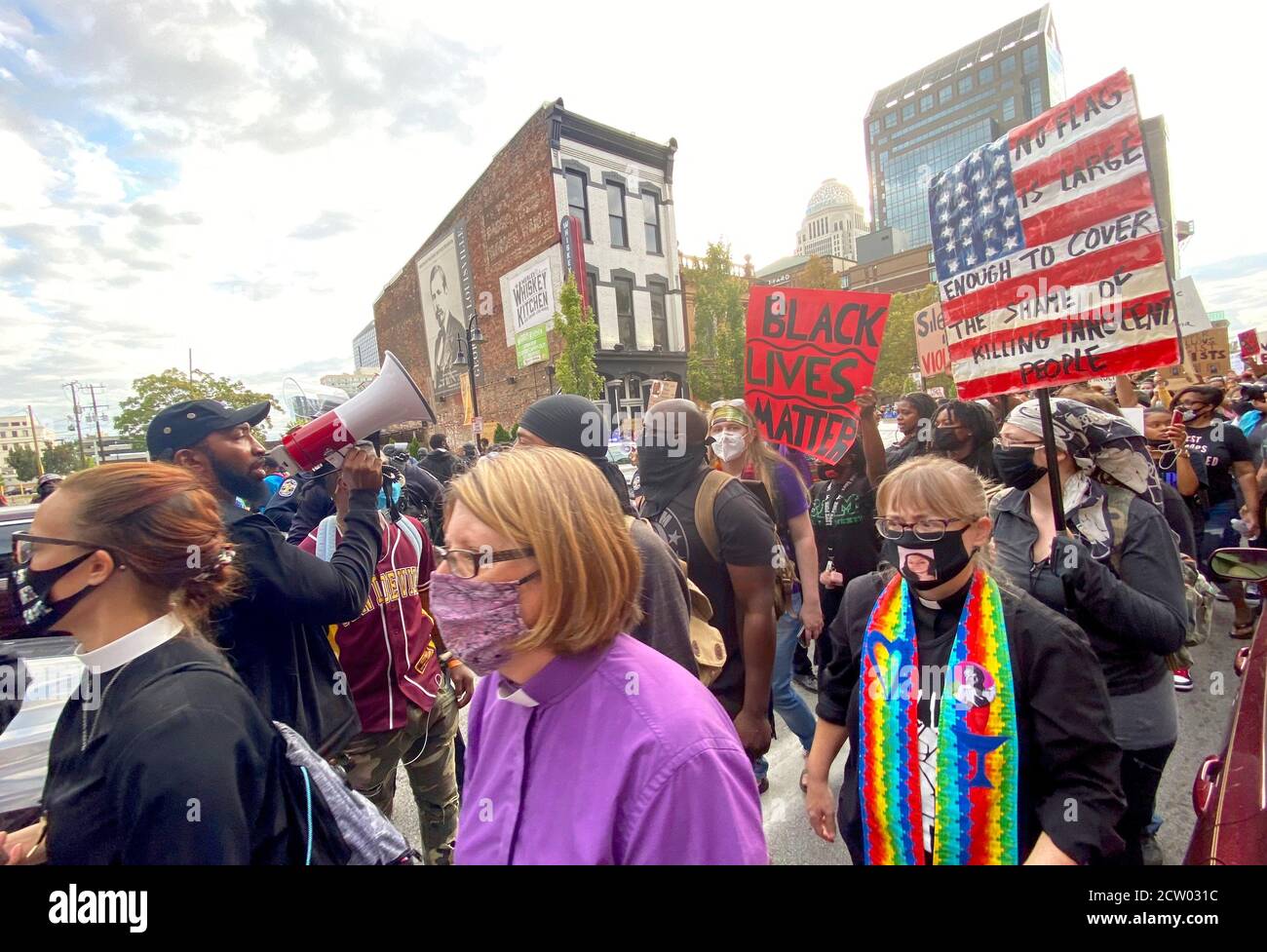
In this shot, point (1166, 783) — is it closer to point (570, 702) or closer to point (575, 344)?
point (570, 702)

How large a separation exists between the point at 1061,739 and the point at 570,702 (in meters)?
1.23

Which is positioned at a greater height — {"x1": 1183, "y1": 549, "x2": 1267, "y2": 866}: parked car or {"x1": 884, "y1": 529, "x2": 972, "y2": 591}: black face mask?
{"x1": 884, "y1": 529, "x2": 972, "y2": 591}: black face mask

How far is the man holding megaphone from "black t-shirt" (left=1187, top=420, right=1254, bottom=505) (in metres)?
6.46

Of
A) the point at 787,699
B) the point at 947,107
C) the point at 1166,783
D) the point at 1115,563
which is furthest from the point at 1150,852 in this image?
the point at 947,107

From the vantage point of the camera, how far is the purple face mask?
1254 millimetres

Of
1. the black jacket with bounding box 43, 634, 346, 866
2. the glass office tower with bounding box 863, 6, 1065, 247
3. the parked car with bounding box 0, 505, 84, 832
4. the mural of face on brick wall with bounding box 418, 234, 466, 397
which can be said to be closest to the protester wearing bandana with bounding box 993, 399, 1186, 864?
the black jacket with bounding box 43, 634, 346, 866

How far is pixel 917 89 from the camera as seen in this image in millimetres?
95625

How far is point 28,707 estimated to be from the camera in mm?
2484

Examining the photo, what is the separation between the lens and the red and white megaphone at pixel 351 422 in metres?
2.55

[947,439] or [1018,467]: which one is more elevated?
[947,439]

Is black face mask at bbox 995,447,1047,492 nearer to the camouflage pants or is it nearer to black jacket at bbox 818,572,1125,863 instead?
black jacket at bbox 818,572,1125,863
